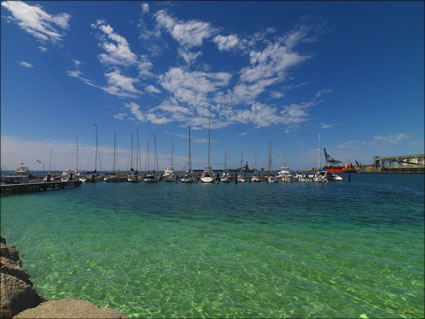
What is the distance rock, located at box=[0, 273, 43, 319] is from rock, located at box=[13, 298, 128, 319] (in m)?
0.17

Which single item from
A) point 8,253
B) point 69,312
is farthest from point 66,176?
point 69,312

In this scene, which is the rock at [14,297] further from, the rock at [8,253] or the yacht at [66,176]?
the yacht at [66,176]

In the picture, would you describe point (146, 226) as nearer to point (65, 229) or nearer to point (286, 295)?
point (65, 229)

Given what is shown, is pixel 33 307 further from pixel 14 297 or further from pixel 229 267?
pixel 229 267

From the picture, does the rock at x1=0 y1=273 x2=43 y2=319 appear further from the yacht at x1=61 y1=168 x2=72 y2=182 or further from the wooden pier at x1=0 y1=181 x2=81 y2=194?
the yacht at x1=61 y1=168 x2=72 y2=182

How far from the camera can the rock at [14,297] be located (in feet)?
11.9

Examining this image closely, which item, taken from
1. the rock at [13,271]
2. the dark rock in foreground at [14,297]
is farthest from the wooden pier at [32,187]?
the dark rock in foreground at [14,297]

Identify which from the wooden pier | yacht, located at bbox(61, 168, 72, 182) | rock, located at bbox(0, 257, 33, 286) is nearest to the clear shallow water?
rock, located at bbox(0, 257, 33, 286)

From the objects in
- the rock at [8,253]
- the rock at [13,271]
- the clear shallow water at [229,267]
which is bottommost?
the clear shallow water at [229,267]

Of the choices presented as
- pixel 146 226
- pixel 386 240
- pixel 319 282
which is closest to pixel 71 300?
pixel 319 282

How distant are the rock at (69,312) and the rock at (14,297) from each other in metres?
0.17

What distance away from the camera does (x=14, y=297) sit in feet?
12.7

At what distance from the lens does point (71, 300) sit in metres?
4.21

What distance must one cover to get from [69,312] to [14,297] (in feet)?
3.72
